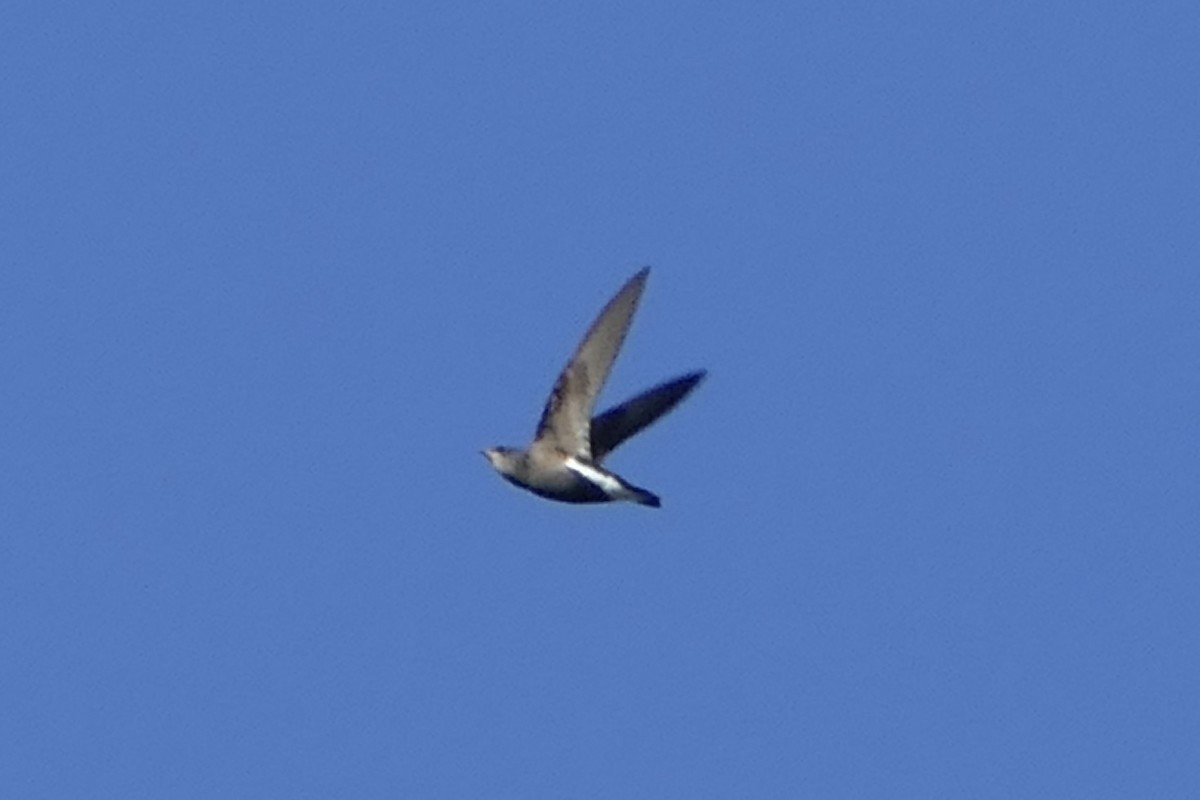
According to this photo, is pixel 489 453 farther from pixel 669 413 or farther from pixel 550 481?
pixel 669 413

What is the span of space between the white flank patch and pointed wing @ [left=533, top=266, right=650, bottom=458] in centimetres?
13

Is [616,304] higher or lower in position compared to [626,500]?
higher

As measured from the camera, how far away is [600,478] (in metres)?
16.1

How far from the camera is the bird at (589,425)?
637 inches

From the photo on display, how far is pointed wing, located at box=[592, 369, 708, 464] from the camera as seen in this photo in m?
17.2

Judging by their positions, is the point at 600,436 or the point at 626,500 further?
the point at 600,436

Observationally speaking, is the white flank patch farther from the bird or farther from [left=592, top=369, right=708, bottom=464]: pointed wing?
[left=592, top=369, right=708, bottom=464]: pointed wing

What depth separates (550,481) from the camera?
642 inches

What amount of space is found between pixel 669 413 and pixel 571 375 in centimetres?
88

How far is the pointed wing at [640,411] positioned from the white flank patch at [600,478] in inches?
32.4

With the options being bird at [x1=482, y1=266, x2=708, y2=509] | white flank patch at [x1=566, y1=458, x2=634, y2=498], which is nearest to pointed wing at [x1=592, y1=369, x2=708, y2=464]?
bird at [x1=482, y1=266, x2=708, y2=509]

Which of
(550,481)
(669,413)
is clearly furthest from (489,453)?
(669,413)

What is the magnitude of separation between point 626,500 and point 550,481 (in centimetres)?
64

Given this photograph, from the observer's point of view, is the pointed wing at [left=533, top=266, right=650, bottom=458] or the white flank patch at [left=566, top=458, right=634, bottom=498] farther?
the pointed wing at [left=533, top=266, right=650, bottom=458]
